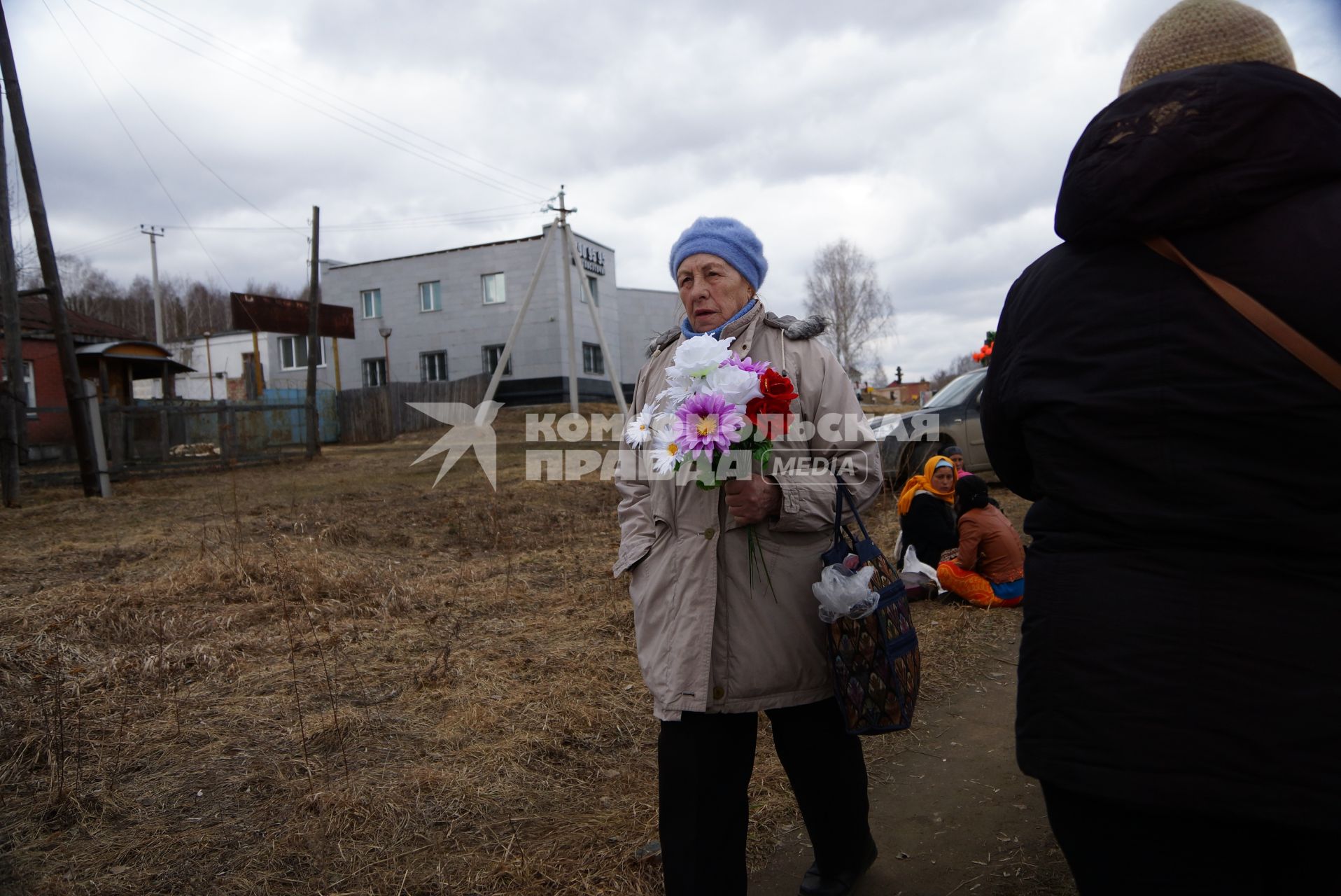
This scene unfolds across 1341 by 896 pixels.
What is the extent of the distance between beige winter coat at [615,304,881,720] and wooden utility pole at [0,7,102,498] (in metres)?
12.7

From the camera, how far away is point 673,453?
2.18 meters

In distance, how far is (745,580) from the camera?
7.51 ft

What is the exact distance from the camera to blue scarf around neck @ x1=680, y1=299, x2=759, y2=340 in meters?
2.52

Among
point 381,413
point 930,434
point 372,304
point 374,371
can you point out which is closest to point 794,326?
point 930,434

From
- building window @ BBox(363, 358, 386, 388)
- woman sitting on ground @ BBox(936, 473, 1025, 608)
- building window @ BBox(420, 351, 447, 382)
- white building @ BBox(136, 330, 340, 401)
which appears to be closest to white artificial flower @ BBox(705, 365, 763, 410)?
woman sitting on ground @ BBox(936, 473, 1025, 608)

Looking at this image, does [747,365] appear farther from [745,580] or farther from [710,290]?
[745,580]

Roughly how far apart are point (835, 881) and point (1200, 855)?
61.2 inches

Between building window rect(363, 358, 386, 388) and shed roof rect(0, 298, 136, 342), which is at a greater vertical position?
shed roof rect(0, 298, 136, 342)

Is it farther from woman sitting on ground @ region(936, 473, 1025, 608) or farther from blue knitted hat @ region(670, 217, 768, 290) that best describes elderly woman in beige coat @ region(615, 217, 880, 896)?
woman sitting on ground @ region(936, 473, 1025, 608)

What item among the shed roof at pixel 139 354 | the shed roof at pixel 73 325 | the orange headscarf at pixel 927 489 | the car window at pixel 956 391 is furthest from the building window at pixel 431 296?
the orange headscarf at pixel 927 489

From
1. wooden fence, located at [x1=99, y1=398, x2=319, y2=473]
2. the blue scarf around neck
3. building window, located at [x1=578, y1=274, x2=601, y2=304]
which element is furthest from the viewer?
building window, located at [x1=578, y1=274, x2=601, y2=304]

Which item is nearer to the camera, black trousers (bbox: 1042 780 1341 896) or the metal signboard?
black trousers (bbox: 1042 780 1341 896)

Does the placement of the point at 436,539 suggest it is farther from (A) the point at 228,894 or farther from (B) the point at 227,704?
(A) the point at 228,894

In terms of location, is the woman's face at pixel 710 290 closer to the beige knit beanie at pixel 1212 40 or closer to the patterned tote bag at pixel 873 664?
the patterned tote bag at pixel 873 664
